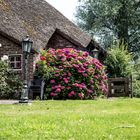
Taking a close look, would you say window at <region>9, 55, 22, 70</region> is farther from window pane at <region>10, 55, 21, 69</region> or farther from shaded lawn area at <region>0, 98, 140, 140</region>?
shaded lawn area at <region>0, 98, 140, 140</region>

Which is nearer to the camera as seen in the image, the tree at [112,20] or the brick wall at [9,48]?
the brick wall at [9,48]

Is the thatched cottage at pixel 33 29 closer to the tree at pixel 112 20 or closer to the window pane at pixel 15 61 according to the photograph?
the window pane at pixel 15 61

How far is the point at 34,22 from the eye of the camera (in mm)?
26734

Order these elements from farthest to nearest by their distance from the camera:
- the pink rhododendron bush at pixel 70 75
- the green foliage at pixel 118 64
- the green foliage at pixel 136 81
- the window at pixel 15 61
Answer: the green foliage at pixel 118 64 < the green foliage at pixel 136 81 < the window at pixel 15 61 < the pink rhododendron bush at pixel 70 75

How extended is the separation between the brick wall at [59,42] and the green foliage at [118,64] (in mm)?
2936

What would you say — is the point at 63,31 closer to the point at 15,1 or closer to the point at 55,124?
the point at 15,1

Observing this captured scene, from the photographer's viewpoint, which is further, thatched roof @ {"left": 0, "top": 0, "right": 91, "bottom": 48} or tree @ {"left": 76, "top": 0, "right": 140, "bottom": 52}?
tree @ {"left": 76, "top": 0, "right": 140, "bottom": 52}

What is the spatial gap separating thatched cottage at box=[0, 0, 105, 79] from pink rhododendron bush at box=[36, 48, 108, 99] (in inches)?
38.0

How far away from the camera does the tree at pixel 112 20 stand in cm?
4456

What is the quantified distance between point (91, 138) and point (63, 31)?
20.9 m

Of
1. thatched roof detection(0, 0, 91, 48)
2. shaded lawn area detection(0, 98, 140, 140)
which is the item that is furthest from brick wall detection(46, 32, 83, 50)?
shaded lawn area detection(0, 98, 140, 140)

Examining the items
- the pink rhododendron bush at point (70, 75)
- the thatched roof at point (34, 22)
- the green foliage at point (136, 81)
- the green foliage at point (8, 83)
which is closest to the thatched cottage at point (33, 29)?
the thatched roof at point (34, 22)

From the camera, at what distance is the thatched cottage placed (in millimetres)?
22797

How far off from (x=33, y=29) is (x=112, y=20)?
2239 centimetres
